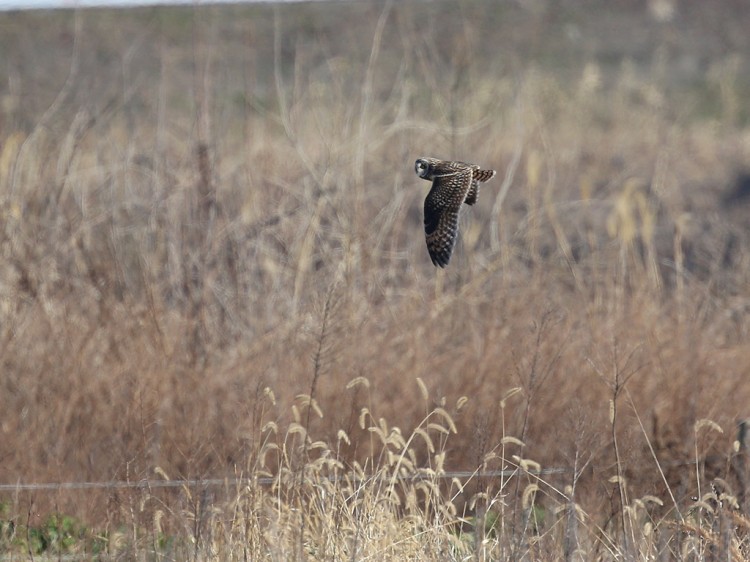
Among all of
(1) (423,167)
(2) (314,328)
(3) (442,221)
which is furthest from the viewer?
(2) (314,328)

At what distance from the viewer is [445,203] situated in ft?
15.7

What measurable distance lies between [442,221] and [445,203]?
71 millimetres

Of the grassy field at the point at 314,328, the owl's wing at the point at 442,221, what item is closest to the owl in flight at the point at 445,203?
the owl's wing at the point at 442,221

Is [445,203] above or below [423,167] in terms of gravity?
below

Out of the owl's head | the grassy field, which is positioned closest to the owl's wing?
the owl's head

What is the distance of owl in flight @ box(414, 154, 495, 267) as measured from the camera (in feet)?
15.4

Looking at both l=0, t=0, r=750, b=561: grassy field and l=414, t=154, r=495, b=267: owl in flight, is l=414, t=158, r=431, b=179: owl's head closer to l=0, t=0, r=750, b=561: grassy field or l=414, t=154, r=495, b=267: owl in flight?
l=414, t=154, r=495, b=267: owl in flight

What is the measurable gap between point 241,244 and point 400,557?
4.17 m

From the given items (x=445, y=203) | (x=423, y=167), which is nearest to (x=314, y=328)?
(x=423, y=167)

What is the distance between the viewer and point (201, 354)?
847 cm

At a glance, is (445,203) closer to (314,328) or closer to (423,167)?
(423,167)

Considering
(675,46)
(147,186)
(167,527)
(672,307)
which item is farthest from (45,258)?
(675,46)

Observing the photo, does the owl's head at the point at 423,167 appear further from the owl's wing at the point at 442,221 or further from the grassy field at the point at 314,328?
the grassy field at the point at 314,328

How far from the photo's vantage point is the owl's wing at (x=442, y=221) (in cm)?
470
